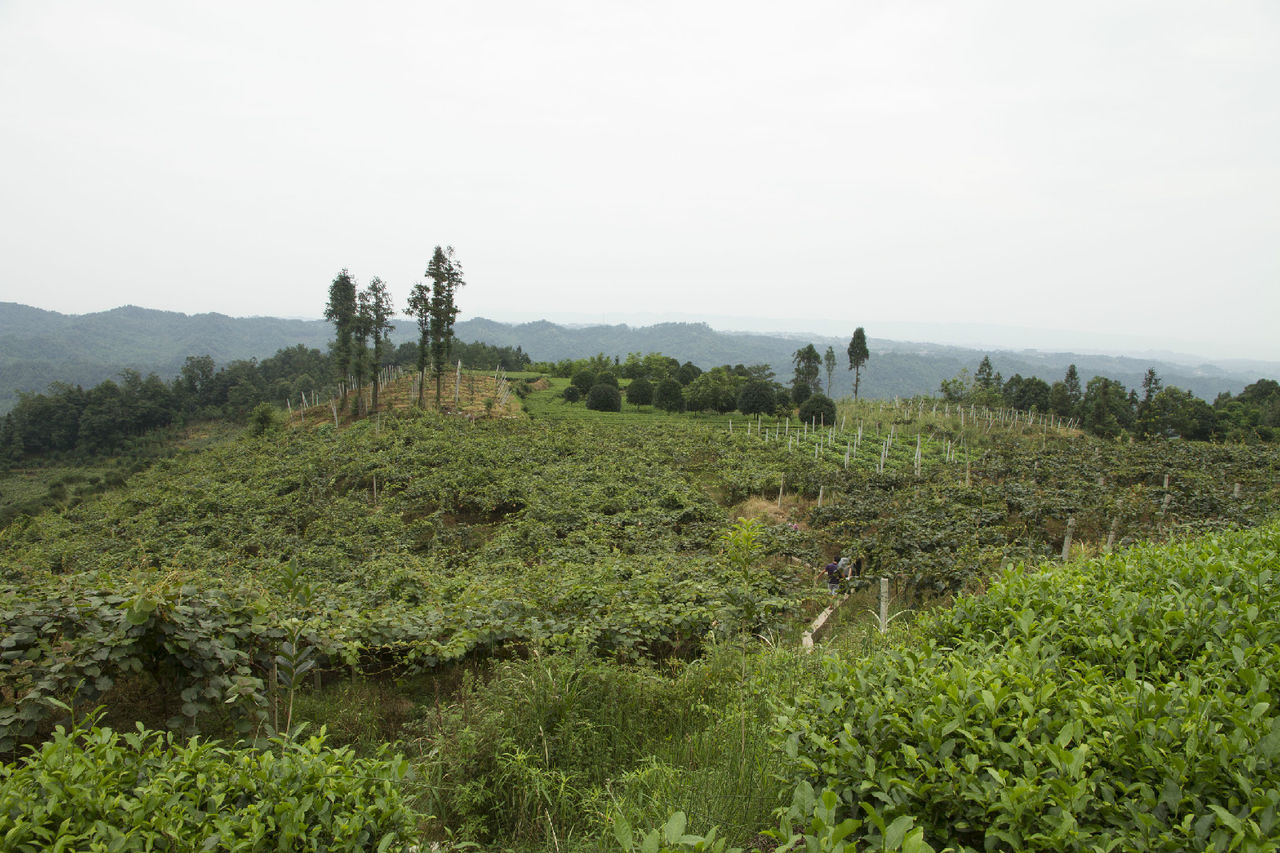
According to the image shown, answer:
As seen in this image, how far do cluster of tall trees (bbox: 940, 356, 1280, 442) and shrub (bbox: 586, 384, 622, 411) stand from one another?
1097 inches

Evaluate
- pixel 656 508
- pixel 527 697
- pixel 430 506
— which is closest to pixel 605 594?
pixel 527 697

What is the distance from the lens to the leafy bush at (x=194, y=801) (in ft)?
5.72

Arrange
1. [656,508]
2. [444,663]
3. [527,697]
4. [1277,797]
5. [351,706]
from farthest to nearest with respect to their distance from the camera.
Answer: [656,508] < [444,663] < [351,706] < [527,697] < [1277,797]

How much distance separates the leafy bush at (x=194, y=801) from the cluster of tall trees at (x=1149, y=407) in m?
37.7

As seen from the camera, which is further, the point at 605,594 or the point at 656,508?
the point at 656,508

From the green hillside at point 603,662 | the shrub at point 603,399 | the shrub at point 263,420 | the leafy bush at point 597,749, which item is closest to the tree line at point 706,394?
the shrub at point 603,399

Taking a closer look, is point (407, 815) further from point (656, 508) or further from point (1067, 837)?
point (656, 508)

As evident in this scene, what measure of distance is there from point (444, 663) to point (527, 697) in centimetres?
145

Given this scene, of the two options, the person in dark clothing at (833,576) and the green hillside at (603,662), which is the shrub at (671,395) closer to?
the green hillside at (603,662)

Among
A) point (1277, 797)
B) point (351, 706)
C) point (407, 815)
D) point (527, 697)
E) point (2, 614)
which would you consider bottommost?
point (351, 706)

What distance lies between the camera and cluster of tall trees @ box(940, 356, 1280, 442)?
34000 millimetres

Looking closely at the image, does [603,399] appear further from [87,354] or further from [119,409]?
[87,354]

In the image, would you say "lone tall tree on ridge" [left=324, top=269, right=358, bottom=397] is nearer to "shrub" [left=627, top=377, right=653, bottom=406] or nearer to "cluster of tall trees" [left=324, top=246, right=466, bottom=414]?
"cluster of tall trees" [left=324, top=246, right=466, bottom=414]

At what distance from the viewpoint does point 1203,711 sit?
194cm
